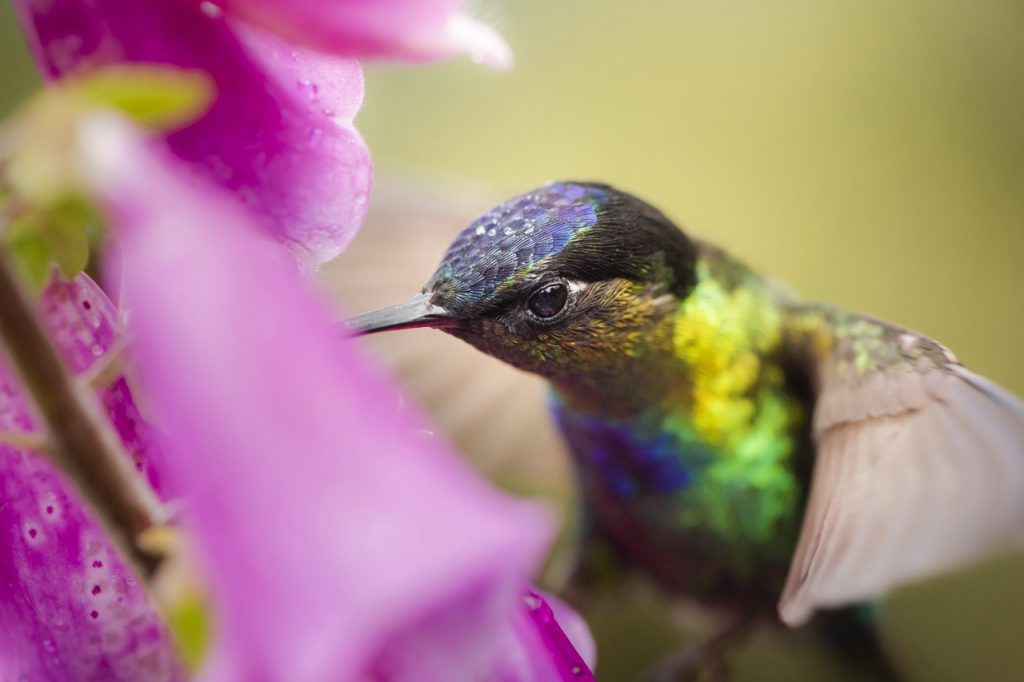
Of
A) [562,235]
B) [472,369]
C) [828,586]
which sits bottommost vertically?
[472,369]

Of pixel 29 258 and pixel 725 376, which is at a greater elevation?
pixel 29 258

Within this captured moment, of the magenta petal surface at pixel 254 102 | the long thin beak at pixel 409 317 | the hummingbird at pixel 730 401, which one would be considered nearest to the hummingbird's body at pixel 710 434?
the hummingbird at pixel 730 401

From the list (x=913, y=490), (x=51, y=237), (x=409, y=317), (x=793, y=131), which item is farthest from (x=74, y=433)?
(x=793, y=131)

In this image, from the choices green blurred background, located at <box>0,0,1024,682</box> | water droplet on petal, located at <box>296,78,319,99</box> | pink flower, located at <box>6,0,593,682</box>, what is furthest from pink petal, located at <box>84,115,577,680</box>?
green blurred background, located at <box>0,0,1024,682</box>

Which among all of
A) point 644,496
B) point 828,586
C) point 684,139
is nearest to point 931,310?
point 684,139

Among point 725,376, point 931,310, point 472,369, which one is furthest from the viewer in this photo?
point 931,310

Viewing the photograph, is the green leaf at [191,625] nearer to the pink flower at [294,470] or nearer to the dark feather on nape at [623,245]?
the pink flower at [294,470]

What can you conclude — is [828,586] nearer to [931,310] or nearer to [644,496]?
[644,496]
